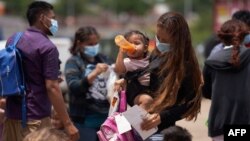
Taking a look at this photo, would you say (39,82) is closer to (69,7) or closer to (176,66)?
(176,66)

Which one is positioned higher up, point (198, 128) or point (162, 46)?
point (162, 46)

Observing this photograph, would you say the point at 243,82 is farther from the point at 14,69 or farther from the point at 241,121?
the point at 14,69

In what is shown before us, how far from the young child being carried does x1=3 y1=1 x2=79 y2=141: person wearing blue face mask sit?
1.68ft

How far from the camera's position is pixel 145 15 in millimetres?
104688

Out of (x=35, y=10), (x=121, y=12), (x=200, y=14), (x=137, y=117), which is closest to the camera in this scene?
(x=137, y=117)

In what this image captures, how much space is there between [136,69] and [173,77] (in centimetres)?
41

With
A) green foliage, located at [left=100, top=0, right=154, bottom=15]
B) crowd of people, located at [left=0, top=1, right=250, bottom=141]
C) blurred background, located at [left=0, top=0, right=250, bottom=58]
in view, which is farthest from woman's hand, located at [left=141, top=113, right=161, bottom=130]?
green foliage, located at [left=100, top=0, right=154, bottom=15]

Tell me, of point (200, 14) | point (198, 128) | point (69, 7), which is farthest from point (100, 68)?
point (69, 7)

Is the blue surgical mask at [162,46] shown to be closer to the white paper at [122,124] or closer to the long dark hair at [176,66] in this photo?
the long dark hair at [176,66]

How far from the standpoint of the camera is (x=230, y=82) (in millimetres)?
5121

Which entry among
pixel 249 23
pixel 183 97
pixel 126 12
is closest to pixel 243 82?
pixel 183 97

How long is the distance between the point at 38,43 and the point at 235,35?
1599mm

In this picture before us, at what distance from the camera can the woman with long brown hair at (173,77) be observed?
419cm

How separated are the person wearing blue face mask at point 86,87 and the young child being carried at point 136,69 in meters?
1.30
